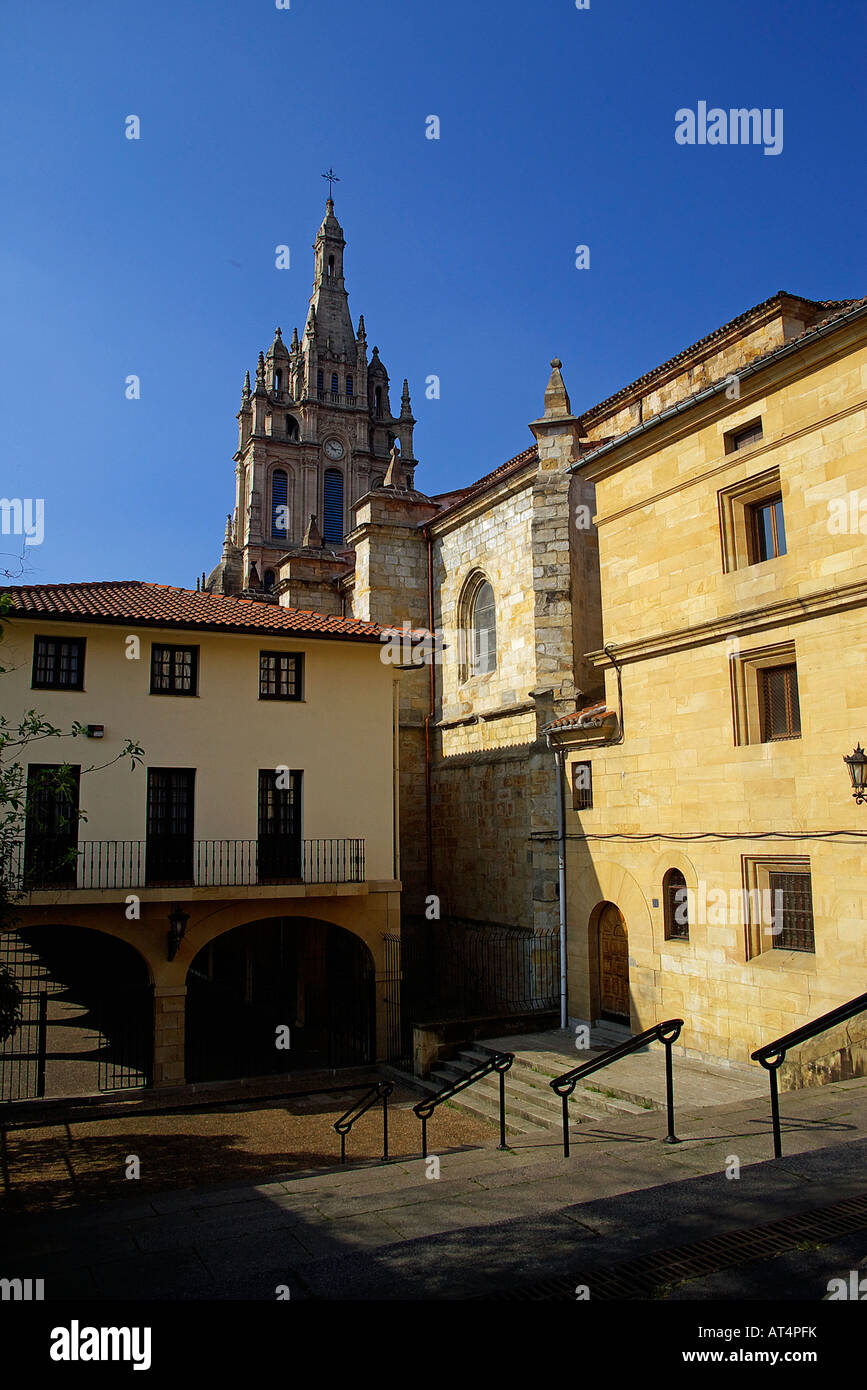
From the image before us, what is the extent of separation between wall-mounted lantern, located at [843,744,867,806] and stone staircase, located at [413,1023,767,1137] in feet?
12.5

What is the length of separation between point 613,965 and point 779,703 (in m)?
5.53

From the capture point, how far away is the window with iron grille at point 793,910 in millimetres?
11711

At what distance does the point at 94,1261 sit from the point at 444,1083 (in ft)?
29.8

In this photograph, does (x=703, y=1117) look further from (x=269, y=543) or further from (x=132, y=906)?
(x=269, y=543)

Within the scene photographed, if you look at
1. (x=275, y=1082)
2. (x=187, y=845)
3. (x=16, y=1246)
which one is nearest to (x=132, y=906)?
(x=187, y=845)

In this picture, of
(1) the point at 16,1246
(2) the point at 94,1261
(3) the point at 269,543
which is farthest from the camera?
(3) the point at 269,543

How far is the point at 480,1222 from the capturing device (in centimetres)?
671

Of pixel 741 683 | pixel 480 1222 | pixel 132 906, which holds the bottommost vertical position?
pixel 480 1222

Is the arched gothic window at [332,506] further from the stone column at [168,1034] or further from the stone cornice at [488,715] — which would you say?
the stone column at [168,1034]

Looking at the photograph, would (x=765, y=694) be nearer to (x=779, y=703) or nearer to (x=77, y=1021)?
(x=779, y=703)

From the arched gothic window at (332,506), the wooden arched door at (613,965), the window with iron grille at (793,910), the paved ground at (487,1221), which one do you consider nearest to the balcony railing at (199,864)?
the wooden arched door at (613,965)

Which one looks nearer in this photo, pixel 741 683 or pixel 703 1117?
pixel 703 1117

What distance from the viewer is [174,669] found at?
17359 millimetres

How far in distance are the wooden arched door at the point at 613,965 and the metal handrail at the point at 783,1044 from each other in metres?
5.92
